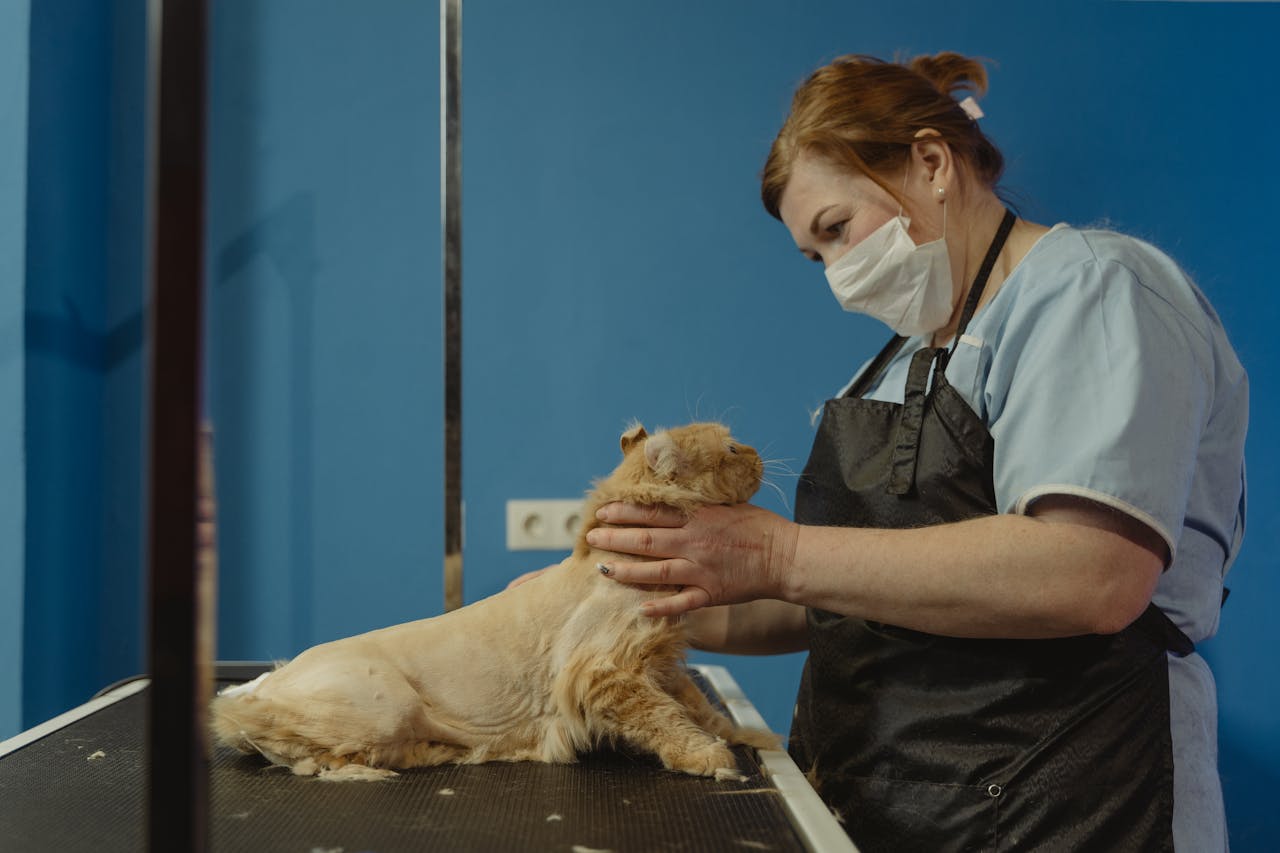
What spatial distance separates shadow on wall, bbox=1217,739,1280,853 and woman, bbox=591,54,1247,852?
1360 mm

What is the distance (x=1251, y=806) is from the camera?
7.46ft

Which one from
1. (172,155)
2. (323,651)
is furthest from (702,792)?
(172,155)

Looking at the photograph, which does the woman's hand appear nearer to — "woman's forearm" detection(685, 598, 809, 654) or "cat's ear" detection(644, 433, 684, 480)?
"cat's ear" detection(644, 433, 684, 480)

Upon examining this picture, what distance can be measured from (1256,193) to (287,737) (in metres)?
2.52

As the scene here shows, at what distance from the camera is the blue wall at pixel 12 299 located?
2.09 meters

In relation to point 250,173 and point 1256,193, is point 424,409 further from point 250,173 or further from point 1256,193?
point 1256,193

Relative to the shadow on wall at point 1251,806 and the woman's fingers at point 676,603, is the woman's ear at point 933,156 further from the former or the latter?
the shadow on wall at point 1251,806

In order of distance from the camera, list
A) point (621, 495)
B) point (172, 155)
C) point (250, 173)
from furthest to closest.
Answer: point (250, 173)
point (621, 495)
point (172, 155)

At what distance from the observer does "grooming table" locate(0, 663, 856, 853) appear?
854 millimetres

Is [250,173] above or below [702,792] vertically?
above

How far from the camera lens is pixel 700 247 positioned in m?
2.35

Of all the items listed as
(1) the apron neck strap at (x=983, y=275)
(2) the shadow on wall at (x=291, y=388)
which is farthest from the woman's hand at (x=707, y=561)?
(2) the shadow on wall at (x=291, y=388)

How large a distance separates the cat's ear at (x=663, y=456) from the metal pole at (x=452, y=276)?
1.03 feet

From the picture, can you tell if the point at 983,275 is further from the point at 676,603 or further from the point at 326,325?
the point at 326,325
